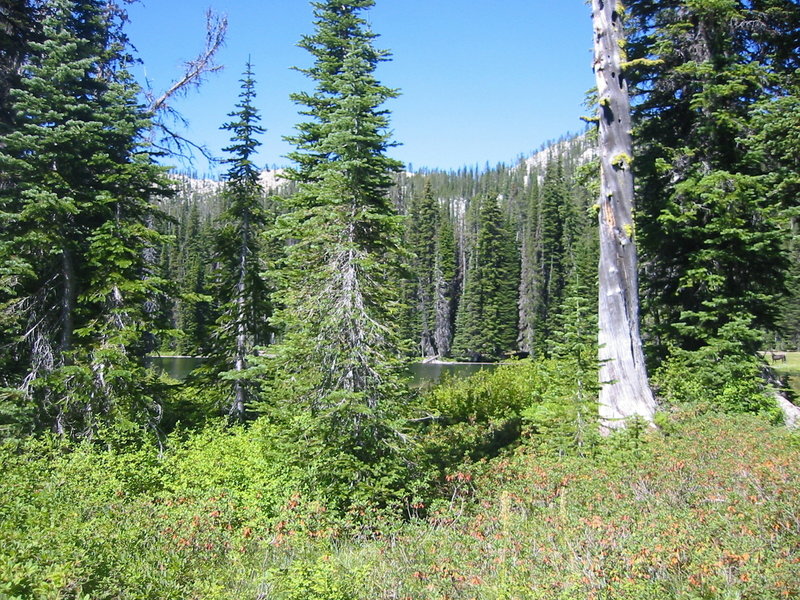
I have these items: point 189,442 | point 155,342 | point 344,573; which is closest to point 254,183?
point 155,342

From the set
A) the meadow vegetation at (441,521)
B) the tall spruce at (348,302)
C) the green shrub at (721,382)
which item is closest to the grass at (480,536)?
the meadow vegetation at (441,521)

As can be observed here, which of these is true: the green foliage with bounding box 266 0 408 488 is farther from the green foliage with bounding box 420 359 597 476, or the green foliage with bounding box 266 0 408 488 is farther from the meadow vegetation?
the green foliage with bounding box 420 359 597 476

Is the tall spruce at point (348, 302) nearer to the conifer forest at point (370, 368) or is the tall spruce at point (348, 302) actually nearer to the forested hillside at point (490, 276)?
the conifer forest at point (370, 368)

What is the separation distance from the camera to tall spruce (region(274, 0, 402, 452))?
755 cm

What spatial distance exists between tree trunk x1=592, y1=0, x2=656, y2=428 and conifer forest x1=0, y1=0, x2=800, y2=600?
0.16 ft

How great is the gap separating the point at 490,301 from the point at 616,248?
43501 mm

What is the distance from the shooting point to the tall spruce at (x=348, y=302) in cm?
755

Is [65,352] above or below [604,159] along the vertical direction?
below

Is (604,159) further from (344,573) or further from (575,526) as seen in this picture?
(344,573)

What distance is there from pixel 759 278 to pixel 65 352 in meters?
13.9

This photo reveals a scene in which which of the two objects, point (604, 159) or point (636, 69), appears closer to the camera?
point (604, 159)

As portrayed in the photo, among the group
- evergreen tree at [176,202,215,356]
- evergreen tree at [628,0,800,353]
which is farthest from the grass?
evergreen tree at [176,202,215,356]

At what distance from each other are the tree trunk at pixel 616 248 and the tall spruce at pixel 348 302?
12.6ft

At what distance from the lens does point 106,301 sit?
35.1 feet
